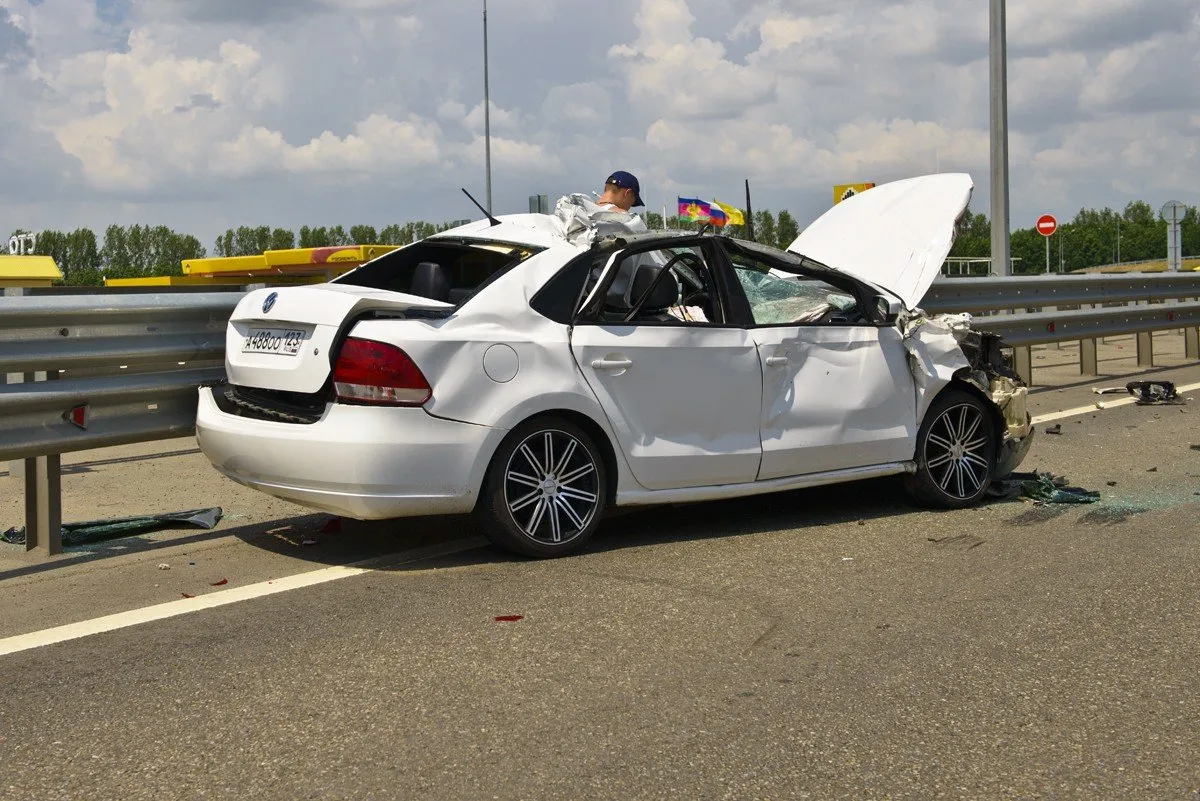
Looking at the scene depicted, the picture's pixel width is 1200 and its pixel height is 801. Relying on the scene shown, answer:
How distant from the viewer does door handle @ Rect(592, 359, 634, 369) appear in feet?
20.0

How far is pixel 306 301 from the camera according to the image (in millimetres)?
5836

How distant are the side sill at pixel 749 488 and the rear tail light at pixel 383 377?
3.78 ft

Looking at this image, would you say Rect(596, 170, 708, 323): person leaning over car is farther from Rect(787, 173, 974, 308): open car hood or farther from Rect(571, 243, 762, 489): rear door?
Rect(571, 243, 762, 489): rear door

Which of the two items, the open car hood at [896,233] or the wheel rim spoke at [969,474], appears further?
the open car hood at [896,233]

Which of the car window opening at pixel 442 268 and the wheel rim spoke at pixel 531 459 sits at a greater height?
the car window opening at pixel 442 268

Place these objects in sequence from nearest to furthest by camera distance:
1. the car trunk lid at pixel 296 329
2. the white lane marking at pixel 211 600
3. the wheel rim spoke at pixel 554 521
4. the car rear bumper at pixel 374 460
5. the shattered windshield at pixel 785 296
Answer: the white lane marking at pixel 211 600 < the car rear bumper at pixel 374 460 < the car trunk lid at pixel 296 329 < the wheel rim spoke at pixel 554 521 < the shattered windshield at pixel 785 296

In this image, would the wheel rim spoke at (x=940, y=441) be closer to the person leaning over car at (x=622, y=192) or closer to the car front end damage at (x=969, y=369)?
the car front end damage at (x=969, y=369)

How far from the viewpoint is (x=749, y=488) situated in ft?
21.7

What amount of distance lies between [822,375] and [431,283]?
Result: 1.97m

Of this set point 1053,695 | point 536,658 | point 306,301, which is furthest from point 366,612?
point 1053,695

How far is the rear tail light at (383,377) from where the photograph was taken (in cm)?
552

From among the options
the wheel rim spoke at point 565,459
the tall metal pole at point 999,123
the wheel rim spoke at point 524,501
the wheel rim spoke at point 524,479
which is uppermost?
the tall metal pole at point 999,123

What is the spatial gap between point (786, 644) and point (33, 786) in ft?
7.84

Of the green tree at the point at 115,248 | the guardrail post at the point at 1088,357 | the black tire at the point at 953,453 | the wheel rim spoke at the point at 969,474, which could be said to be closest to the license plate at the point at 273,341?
the black tire at the point at 953,453
